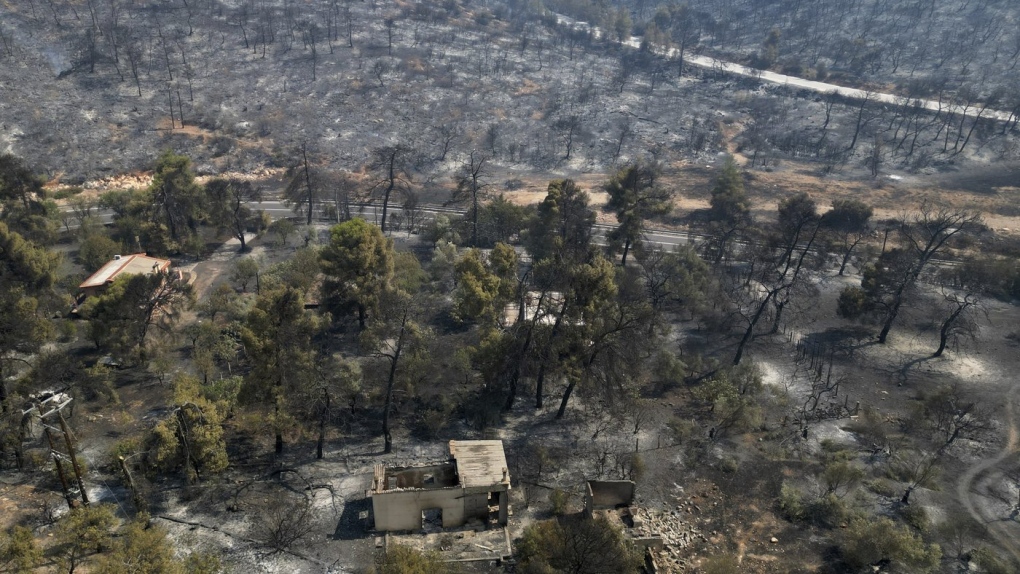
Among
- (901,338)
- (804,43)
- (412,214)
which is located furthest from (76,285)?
(804,43)

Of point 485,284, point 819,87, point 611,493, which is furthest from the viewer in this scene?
point 819,87

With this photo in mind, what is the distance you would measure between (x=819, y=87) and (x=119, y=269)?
365 feet

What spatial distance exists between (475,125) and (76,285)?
6051 centimetres

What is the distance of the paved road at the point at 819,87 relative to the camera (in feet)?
323

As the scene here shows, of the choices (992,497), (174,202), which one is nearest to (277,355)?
(174,202)

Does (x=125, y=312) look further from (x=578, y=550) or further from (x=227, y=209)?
(x=578, y=550)

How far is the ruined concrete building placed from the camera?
2700 cm

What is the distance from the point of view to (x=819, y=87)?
113 m

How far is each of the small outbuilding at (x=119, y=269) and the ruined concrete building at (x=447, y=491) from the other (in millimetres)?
25958

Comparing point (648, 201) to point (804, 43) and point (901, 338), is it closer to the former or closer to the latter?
point (901, 338)

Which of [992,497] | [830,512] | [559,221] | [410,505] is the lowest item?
[992,497]

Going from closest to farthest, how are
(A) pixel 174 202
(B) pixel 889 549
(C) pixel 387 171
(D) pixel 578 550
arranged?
(D) pixel 578 550 < (B) pixel 889 549 < (A) pixel 174 202 < (C) pixel 387 171

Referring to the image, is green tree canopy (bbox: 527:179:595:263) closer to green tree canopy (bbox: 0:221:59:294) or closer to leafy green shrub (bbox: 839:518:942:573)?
leafy green shrub (bbox: 839:518:942:573)

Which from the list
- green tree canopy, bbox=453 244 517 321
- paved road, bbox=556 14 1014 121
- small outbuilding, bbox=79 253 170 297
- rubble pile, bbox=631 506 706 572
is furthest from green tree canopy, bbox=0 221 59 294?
paved road, bbox=556 14 1014 121
